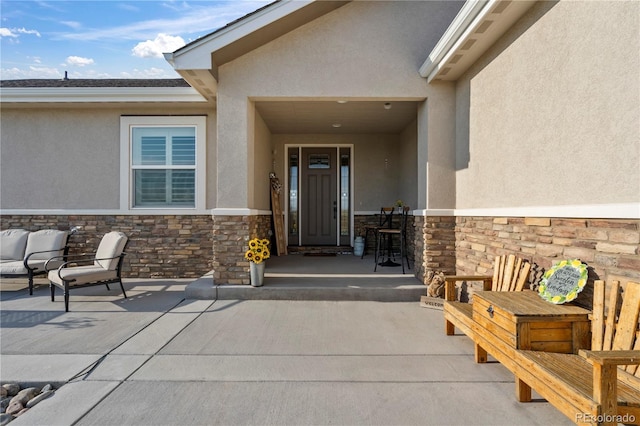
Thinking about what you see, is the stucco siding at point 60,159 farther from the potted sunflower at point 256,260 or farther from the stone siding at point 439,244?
the stone siding at point 439,244

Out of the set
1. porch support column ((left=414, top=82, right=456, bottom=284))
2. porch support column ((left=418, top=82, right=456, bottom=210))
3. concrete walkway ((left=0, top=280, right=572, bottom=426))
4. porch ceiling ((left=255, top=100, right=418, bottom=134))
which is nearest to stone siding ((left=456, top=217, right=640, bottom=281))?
A: porch support column ((left=414, top=82, right=456, bottom=284))

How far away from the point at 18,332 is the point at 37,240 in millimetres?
2813

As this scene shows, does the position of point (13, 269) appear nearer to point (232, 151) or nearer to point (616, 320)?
point (232, 151)

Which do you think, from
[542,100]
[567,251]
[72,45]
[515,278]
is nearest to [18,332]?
[515,278]

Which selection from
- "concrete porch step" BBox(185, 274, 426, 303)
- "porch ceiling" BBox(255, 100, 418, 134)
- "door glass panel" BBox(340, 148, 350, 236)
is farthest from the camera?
"door glass panel" BBox(340, 148, 350, 236)

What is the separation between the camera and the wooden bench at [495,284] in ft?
10.7

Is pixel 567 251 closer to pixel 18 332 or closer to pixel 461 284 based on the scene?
pixel 461 284

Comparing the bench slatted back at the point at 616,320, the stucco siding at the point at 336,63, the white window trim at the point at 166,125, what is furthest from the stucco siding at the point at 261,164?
the bench slatted back at the point at 616,320

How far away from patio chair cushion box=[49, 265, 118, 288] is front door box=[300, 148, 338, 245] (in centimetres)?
468

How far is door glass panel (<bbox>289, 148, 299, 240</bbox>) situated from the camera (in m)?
8.98

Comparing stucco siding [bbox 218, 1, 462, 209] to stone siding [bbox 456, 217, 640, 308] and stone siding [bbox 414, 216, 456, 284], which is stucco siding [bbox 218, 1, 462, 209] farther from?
stone siding [bbox 456, 217, 640, 308]

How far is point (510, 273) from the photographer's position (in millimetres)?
3471

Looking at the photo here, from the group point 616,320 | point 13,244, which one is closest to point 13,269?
point 13,244

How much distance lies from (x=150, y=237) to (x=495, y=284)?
561 centimetres
